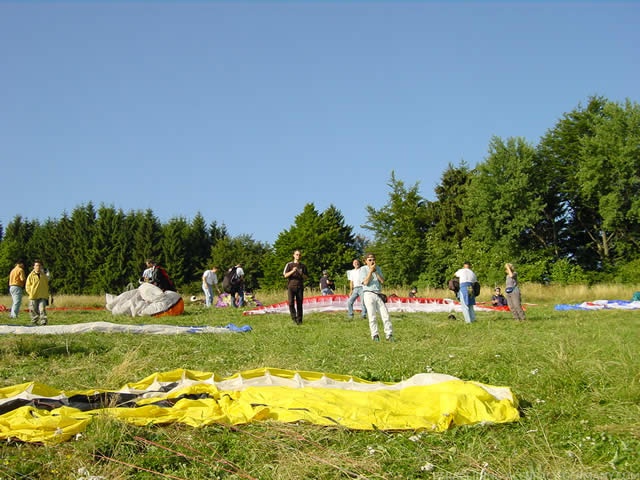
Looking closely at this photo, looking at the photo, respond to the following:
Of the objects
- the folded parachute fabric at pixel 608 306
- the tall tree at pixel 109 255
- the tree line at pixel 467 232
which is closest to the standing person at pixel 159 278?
the folded parachute fabric at pixel 608 306

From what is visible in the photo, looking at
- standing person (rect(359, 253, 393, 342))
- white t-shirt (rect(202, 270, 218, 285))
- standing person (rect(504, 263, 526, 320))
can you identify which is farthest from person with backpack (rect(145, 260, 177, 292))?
standing person (rect(504, 263, 526, 320))

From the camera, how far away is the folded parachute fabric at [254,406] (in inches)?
174

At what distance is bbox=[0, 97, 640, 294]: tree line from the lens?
35312 millimetres

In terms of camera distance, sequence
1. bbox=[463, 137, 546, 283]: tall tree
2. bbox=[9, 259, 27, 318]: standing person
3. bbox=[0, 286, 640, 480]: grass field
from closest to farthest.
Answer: bbox=[0, 286, 640, 480]: grass field < bbox=[9, 259, 27, 318]: standing person < bbox=[463, 137, 546, 283]: tall tree

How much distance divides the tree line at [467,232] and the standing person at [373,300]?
83.1 feet

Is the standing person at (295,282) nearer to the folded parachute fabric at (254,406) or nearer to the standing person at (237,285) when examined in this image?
the standing person at (237,285)

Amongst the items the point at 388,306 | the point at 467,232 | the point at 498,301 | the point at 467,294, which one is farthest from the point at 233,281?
the point at 467,232

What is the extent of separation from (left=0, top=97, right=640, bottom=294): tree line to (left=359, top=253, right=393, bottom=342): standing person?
83.1 ft

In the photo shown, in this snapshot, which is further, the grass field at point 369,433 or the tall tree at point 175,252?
the tall tree at point 175,252

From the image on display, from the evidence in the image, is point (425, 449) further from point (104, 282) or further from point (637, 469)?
point (104, 282)

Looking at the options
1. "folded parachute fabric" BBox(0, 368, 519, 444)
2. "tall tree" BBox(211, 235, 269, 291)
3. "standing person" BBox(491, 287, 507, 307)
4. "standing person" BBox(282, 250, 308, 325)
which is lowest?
"folded parachute fabric" BBox(0, 368, 519, 444)

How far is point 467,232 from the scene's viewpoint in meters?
42.6

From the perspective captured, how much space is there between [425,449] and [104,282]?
4792cm

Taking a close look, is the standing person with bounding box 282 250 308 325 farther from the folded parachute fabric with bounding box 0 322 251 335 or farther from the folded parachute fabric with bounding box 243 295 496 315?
the folded parachute fabric with bounding box 243 295 496 315
